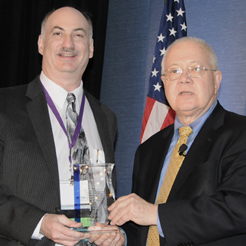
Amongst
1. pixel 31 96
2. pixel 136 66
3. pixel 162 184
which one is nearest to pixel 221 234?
pixel 162 184

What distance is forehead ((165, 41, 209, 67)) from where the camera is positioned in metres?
2.84

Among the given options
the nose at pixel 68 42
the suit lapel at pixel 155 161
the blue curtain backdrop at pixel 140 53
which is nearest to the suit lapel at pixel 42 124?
the nose at pixel 68 42

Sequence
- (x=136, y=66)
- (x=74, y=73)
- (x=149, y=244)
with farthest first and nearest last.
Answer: (x=136, y=66) → (x=74, y=73) → (x=149, y=244)

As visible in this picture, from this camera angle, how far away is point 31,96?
2.89 m

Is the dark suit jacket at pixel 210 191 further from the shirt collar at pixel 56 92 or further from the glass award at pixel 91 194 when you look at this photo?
the shirt collar at pixel 56 92

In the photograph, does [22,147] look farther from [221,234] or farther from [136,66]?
[136,66]

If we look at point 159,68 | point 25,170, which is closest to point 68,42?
point 25,170

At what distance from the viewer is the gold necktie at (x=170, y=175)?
2.65m

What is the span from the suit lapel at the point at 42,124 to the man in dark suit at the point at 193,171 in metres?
0.55

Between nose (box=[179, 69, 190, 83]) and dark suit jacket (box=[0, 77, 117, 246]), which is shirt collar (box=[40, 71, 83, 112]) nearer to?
dark suit jacket (box=[0, 77, 117, 246])

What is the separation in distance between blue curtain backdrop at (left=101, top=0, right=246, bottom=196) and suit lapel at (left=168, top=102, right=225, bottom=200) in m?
2.29

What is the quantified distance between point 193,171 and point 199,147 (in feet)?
0.61

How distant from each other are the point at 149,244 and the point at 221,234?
62 centimetres

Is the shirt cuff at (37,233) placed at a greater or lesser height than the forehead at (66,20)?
lesser
